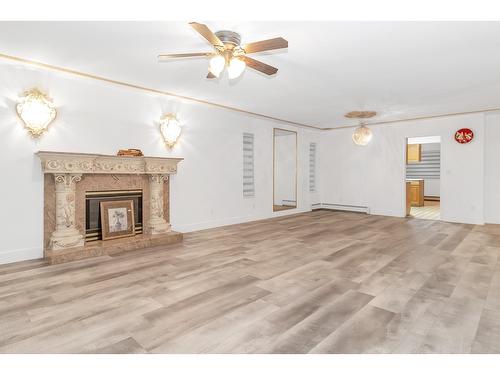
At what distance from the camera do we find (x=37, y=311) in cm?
254

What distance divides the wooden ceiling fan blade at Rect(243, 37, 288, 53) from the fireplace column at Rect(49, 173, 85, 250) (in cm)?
306

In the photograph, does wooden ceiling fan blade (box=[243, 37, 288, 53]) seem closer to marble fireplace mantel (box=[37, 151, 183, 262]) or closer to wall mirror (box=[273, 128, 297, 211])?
marble fireplace mantel (box=[37, 151, 183, 262])

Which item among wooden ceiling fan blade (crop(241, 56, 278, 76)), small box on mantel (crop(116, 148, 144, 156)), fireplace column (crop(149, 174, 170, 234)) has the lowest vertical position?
fireplace column (crop(149, 174, 170, 234))

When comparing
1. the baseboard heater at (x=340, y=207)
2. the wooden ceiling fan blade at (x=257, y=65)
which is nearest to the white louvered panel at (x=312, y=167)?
the baseboard heater at (x=340, y=207)

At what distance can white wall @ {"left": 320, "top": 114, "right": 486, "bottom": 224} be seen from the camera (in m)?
6.98

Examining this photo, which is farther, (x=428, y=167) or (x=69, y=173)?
(x=428, y=167)

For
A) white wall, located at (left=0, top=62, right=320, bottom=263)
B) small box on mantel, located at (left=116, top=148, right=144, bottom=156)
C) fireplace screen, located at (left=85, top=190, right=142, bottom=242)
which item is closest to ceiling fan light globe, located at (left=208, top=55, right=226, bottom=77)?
small box on mantel, located at (left=116, top=148, right=144, bottom=156)

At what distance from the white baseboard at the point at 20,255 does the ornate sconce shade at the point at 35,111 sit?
5.24 feet

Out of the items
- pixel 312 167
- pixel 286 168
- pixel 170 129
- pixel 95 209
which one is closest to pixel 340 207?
pixel 312 167

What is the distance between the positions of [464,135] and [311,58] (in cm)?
536

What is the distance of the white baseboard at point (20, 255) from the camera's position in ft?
12.8

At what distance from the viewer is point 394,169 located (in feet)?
27.1

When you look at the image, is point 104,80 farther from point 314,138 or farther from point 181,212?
point 314,138

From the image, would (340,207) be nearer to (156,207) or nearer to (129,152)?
(156,207)
